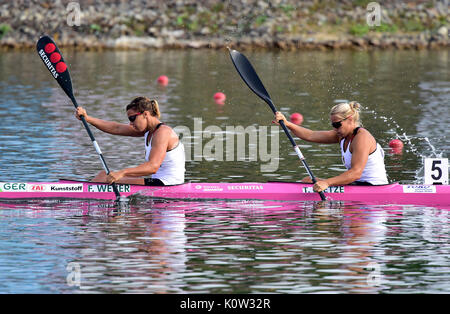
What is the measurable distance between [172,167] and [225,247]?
3.59 m

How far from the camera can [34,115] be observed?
105 ft

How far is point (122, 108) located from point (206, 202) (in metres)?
16.5

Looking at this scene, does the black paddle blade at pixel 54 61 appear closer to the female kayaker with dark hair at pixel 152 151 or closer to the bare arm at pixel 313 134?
the female kayaker with dark hair at pixel 152 151

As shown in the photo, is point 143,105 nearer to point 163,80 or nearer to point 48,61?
point 48,61

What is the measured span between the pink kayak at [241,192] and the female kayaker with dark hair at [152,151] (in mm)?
195

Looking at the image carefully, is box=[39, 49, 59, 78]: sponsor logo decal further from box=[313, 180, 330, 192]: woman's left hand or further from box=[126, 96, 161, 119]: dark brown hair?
box=[313, 180, 330, 192]: woman's left hand

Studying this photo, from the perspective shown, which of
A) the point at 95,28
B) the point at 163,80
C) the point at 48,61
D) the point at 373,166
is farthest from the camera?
the point at 95,28

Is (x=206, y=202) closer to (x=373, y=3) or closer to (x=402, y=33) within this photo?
(x=402, y=33)

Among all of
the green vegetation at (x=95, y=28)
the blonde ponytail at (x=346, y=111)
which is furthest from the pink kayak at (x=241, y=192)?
the green vegetation at (x=95, y=28)

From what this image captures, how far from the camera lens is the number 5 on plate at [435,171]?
18062 mm

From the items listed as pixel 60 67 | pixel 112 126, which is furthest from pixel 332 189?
pixel 60 67

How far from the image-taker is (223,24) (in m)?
66.7

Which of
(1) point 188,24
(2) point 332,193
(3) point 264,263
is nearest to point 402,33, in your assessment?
(1) point 188,24

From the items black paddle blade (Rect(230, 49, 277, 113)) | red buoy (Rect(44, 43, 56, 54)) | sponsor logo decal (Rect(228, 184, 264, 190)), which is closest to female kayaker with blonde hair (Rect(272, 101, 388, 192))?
sponsor logo decal (Rect(228, 184, 264, 190))
